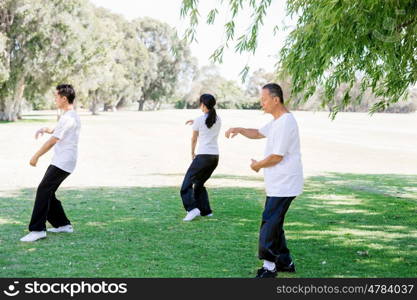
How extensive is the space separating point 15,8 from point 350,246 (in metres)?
42.8

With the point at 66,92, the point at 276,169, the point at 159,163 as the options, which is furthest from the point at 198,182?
the point at 159,163

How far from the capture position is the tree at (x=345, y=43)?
5.59m

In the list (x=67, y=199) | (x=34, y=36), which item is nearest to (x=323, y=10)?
(x=67, y=199)

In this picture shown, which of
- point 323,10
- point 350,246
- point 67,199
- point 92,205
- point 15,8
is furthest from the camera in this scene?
point 15,8

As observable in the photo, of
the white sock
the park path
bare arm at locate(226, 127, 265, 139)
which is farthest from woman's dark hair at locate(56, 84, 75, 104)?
the park path

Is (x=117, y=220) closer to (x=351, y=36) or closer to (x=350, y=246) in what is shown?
(x=350, y=246)

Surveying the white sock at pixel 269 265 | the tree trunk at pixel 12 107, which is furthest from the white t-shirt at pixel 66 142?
the tree trunk at pixel 12 107

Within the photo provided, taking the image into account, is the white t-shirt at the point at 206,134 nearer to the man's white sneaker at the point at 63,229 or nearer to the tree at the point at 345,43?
the tree at the point at 345,43

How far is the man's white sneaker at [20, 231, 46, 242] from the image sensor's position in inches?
268

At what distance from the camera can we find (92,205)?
9914 mm

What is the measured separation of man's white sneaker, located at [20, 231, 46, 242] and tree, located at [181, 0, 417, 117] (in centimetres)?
341

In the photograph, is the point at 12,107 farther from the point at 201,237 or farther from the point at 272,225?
the point at 272,225

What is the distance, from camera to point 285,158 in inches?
196

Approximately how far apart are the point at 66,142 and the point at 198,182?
7.68 ft
